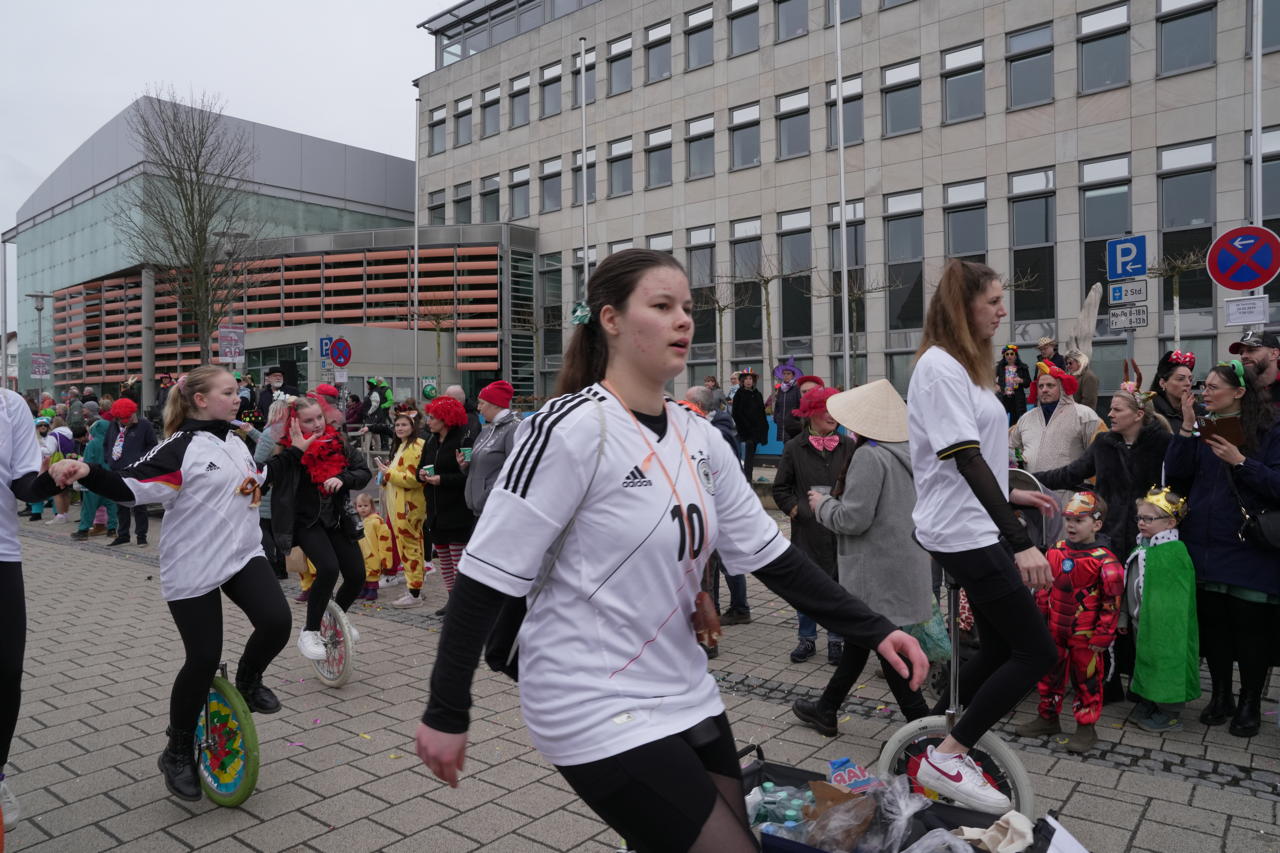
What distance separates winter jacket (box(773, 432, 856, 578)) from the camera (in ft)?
21.6

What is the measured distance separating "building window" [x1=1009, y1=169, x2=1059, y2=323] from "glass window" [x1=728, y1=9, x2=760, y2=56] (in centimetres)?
1043

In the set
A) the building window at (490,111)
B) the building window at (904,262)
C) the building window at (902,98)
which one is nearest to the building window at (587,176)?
the building window at (490,111)

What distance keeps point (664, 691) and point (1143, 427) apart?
16.3 ft

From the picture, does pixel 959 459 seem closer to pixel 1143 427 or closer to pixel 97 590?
pixel 1143 427

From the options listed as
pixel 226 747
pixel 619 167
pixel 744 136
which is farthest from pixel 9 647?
pixel 619 167

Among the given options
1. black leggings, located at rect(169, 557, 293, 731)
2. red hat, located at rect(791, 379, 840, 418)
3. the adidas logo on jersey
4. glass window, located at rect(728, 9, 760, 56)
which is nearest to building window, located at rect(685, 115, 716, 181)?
glass window, located at rect(728, 9, 760, 56)

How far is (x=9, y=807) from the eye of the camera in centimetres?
388

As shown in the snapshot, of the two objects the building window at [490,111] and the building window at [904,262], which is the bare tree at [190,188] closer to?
the building window at [490,111]

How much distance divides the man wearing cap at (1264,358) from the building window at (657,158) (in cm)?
2878

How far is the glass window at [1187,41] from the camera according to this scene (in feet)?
74.4

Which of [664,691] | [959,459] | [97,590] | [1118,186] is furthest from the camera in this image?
[1118,186]

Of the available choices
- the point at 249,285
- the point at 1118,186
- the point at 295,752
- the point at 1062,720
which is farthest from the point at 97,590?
the point at 249,285

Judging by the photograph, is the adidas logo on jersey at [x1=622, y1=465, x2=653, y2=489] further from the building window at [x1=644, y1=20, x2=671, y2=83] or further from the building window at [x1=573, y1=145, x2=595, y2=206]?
the building window at [x1=573, y1=145, x2=595, y2=206]

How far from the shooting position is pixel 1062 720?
17.5 ft
